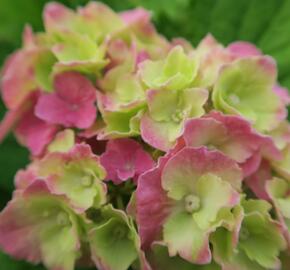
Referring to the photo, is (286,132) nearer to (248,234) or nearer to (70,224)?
(248,234)

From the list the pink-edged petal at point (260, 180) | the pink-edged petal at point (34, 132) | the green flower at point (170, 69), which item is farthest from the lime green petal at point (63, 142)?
the pink-edged petal at point (260, 180)

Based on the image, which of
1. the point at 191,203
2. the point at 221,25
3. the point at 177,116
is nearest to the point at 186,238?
the point at 191,203

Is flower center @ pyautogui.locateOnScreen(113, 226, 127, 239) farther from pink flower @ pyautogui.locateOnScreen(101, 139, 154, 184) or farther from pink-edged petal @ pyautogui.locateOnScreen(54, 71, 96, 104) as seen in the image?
pink-edged petal @ pyautogui.locateOnScreen(54, 71, 96, 104)

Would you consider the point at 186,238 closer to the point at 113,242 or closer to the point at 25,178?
the point at 113,242

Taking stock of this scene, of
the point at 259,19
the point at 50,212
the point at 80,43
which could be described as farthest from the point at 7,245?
the point at 259,19

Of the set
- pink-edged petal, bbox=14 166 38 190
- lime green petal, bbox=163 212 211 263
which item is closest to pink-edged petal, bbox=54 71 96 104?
pink-edged petal, bbox=14 166 38 190

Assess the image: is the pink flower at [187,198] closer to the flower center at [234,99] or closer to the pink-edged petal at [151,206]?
the pink-edged petal at [151,206]
